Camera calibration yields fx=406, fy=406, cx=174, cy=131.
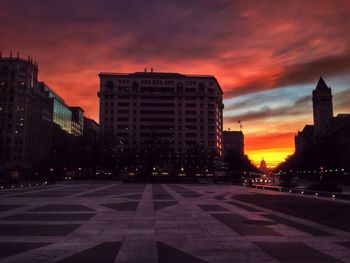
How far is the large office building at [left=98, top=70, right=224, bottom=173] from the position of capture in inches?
7175

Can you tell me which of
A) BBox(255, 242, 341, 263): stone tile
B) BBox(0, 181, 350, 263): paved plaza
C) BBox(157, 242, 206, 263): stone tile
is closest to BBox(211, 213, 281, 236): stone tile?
BBox(0, 181, 350, 263): paved plaza

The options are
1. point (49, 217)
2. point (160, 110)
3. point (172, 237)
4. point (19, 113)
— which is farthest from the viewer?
point (160, 110)

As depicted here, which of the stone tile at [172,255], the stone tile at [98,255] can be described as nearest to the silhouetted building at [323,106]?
the stone tile at [172,255]

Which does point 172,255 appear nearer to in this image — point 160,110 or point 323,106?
point 160,110

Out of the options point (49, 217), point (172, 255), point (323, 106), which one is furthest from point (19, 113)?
point (172, 255)

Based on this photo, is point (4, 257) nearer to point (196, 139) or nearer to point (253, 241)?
point (253, 241)

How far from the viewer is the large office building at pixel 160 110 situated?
182 m

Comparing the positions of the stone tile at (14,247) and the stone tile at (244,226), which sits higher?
the stone tile at (244,226)

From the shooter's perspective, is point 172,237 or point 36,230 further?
point 36,230

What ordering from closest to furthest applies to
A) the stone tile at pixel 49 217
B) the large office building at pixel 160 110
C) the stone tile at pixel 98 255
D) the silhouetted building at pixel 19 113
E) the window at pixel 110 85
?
the stone tile at pixel 98 255 → the stone tile at pixel 49 217 → the silhouetted building at pixel 19 113 → the large office building at pixel 160 110 → the window at pixel 110 85

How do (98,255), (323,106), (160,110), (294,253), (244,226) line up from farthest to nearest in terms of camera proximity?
1. (323,106)
2. (160,110)
3. (244,226)
4. (294,253)
5. (98,255)

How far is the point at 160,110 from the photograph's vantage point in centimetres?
18612

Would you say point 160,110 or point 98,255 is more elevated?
point 160,110

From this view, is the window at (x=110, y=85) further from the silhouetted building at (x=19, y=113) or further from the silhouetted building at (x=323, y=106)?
the silhouetted building at (x=323, y=106)
